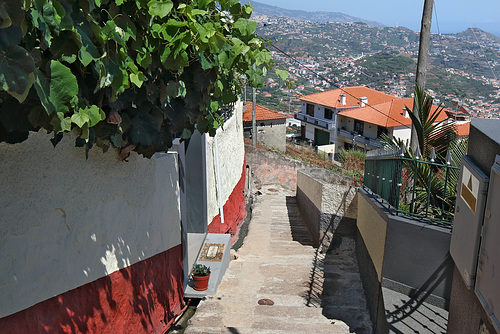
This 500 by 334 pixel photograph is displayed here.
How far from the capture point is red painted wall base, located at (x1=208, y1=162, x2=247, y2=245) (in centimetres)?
906

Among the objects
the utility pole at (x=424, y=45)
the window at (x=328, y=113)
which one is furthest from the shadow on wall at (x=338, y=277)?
the window at (x=328, y=113)

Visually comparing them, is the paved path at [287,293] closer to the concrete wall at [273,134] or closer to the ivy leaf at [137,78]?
the ivy leaf at [137,78]

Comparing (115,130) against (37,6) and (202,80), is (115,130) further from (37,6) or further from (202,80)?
(37,6)

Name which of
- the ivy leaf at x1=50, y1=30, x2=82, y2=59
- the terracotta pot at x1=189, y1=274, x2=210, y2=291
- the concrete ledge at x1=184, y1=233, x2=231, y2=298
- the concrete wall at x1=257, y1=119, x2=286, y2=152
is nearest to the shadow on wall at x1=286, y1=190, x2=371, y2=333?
the concrete ledge at x1=184, y1=233, x2=231, y2=298

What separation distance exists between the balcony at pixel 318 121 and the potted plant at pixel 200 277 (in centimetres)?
4144

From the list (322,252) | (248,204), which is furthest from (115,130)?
(248,204)

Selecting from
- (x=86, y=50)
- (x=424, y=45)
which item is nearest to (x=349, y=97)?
(x=424, y=45)

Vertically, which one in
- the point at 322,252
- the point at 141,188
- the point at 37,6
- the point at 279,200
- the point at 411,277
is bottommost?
the point at 279,200

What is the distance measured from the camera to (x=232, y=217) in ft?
34.7

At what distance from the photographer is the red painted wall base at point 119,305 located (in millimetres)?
3404

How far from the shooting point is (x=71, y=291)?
3.75 m

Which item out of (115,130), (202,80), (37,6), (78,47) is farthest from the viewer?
(202,80)

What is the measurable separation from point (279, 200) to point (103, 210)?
11.0 m

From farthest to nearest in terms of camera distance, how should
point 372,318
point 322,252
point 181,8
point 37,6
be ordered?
point 322,252 < point 372,318 < point 181,8 < point 37,6
